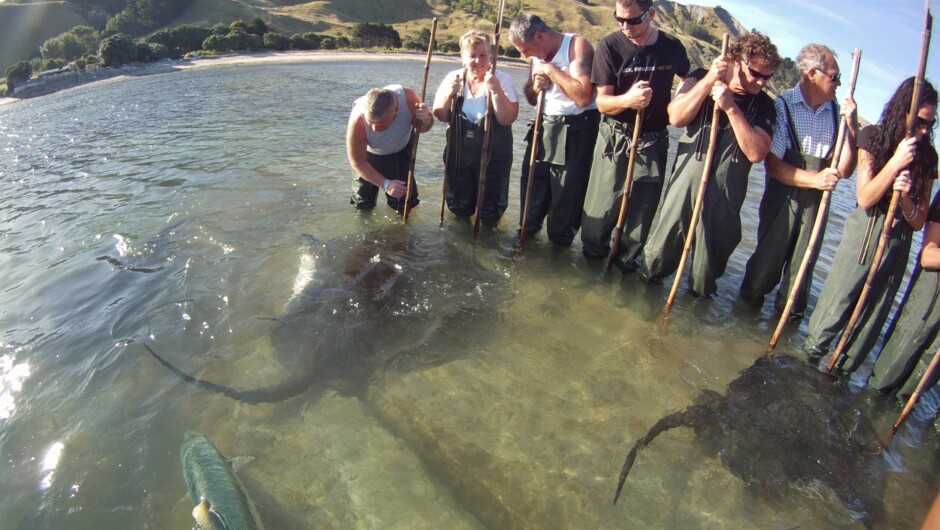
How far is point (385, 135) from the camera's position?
6.61 meters

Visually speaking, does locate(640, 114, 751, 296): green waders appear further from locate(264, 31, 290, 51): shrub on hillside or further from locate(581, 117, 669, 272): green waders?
locate(264, 31, 290, 51): shrub on hillside

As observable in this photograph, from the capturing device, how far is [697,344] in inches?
201

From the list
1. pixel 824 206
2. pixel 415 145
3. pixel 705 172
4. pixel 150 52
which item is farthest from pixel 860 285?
pixel 150 52

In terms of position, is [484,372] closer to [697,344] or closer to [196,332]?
[697,344]


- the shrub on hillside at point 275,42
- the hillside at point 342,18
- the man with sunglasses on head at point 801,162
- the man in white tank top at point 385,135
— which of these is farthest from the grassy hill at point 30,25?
the man with sunglasses on head at point 801,162

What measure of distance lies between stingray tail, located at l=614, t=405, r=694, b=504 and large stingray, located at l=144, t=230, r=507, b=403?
198 cm

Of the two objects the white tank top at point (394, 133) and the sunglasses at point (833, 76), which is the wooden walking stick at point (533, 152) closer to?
the white tank top at point (394, 133)

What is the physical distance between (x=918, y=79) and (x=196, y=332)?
6891 millimetres

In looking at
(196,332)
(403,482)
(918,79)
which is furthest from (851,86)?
(196,332)

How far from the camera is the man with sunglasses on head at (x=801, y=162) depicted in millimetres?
4379

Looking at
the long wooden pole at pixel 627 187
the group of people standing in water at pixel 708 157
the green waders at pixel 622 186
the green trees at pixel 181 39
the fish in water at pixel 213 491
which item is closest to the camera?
the fish in water at pixel 213 491

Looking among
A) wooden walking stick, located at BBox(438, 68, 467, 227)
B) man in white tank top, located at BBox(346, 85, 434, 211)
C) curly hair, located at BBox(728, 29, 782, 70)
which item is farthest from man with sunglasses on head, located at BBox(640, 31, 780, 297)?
man in white tank top, located at BBox(346, 85, 434, 211)

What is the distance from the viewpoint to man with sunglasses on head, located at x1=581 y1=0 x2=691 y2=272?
4828 mm

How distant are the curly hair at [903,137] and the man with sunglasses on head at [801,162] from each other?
0.27 m
